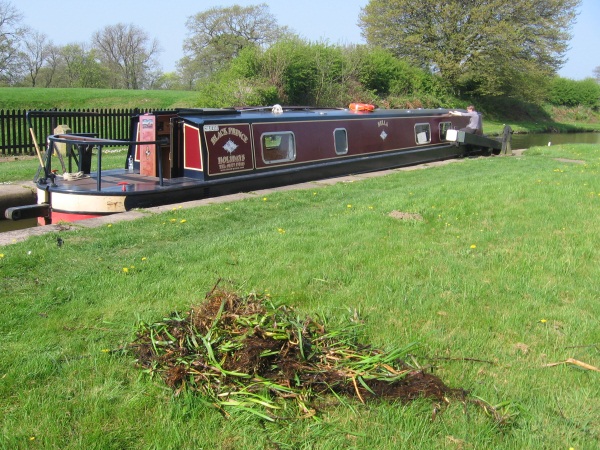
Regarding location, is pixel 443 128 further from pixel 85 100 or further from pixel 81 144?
pixel 85 100

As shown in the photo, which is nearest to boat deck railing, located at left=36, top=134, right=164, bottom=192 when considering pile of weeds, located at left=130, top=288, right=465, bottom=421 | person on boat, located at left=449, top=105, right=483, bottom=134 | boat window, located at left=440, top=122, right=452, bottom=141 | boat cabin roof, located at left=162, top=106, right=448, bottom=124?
boat cabin roof, located at left=162, top=106, right=448, bottom=124

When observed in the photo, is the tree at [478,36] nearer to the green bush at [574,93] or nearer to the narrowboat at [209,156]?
the green bush at [574,93]

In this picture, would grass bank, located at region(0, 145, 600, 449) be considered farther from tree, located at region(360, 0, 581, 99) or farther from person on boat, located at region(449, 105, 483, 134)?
tree, located at region(360, 0, 581, 99)

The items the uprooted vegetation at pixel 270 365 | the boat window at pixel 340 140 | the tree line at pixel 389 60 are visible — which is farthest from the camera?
the tree line at pixel 389 60

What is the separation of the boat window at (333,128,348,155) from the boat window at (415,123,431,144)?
318 cm

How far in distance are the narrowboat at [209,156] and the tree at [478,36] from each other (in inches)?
1007

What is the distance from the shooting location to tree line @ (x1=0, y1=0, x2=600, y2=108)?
25.4 metres

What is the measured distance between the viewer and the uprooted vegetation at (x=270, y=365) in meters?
2.96

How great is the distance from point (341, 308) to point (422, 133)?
11.8 m

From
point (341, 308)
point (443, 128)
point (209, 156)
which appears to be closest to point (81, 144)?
point (209, 156)

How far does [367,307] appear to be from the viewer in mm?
4156

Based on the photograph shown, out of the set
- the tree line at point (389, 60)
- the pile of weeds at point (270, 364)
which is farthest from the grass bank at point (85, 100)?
the pile of weeds at point (270, 364)

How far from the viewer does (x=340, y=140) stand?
12.4m

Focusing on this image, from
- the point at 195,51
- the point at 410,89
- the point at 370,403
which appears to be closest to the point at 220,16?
the point at 195,51
